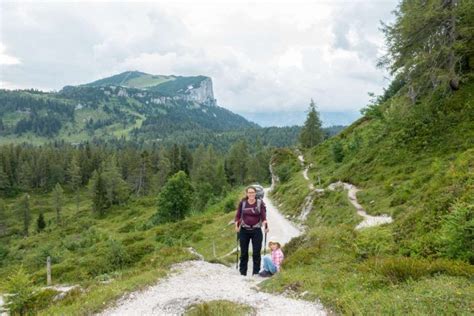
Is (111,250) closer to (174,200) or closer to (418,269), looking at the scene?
(418,269)

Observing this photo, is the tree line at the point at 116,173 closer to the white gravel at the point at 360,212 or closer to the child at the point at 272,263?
the white gravel at the point at 360,212

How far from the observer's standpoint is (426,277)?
9.25 meters

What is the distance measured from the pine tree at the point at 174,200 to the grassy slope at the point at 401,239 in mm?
34586

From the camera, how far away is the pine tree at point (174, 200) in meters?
62.4

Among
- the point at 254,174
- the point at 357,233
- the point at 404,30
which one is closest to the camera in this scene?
the point at 357,233

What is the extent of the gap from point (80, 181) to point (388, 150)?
127483 mm

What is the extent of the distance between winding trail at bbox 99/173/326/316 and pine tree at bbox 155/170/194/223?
47.0m

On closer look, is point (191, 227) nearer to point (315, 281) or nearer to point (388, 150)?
point (388, 150)

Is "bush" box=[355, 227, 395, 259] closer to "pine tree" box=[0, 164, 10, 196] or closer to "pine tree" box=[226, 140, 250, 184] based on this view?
"pine tree" box=[226, 140, 250, 184]

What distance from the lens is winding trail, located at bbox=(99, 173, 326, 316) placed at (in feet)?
31.6

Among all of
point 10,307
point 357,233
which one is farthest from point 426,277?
point 10,307

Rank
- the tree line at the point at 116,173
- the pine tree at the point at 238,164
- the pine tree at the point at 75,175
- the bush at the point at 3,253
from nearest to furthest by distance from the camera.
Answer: the bush at the point at 3,253, the tree line at the point at 116,173, the pine tree at the point at 238,164, the pine tree at the point at 75,175

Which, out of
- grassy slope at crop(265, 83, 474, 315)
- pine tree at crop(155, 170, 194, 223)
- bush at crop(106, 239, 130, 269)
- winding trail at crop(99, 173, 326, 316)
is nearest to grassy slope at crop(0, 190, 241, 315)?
bush at crop(106, 239, 130, 269)

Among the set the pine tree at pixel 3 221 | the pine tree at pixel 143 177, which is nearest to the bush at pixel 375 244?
the pine tree at pixel 3 221
